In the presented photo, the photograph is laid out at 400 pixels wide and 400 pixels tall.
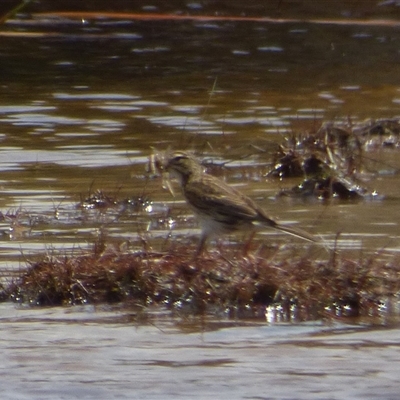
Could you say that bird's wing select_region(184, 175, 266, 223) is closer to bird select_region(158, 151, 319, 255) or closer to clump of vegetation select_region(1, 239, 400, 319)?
bird select_region(158, 151, 319, 255)

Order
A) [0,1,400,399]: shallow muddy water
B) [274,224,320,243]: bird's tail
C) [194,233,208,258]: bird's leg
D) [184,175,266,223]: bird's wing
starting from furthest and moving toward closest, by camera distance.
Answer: [274,224,320,243]: bird's tail, [184,175,266,223]: bird's wing, [194,233,208,258]: bird's leg, [0,1,400,399]: shallow muddy water

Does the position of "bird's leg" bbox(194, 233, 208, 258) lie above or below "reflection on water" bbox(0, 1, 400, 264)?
below

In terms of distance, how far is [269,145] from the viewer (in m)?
13.6

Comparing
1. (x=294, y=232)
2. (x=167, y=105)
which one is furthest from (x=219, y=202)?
(x=167, y=105)

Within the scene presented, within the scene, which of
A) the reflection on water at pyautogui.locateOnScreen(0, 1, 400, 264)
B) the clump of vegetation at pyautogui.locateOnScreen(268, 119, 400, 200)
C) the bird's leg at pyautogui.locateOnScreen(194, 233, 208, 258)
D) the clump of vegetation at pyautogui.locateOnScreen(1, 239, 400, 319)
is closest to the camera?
the clump of vegetation at pyautogui.locateOnScreen(1, 239, 400, 319)

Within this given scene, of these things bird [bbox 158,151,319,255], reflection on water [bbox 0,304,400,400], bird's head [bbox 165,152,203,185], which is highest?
bird's head [bbox 165,152,203,185]

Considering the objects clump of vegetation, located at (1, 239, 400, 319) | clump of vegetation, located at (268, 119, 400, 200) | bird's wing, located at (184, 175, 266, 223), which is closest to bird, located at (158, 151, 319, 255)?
bird's wing, located at (184, 175, 266, 223)

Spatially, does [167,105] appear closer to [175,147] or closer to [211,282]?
[175,147]

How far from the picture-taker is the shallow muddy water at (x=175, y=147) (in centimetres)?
659

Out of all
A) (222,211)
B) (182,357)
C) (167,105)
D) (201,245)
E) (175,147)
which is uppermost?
(167,105)

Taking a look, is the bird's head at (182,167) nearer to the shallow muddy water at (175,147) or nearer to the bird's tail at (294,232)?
the shallow muddy water at (175,147)

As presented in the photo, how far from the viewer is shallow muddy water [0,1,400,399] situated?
6.59 m

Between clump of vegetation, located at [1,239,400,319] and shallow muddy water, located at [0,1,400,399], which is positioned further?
clump of vegetation, located at [1,239,400,319]

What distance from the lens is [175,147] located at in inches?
527
